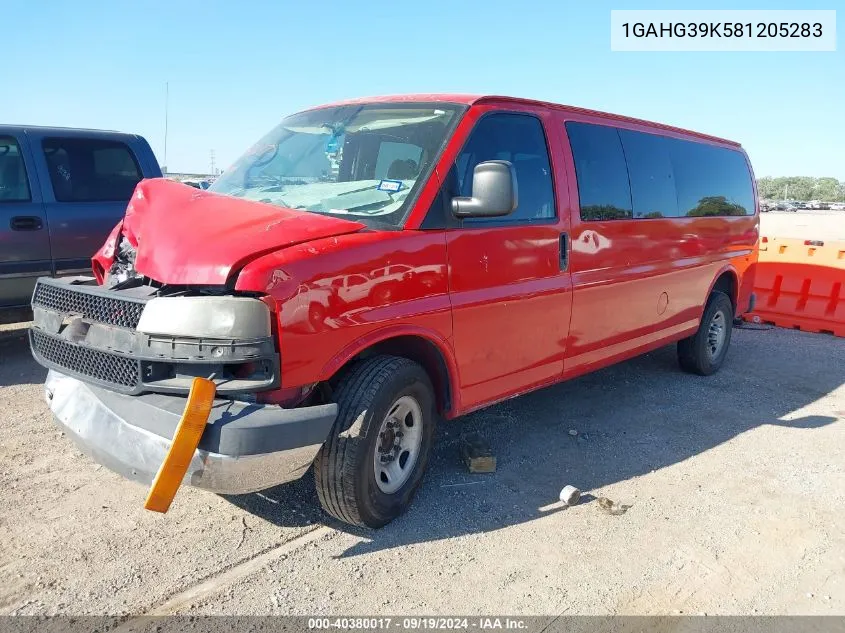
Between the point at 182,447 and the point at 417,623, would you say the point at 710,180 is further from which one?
the point at 182,447

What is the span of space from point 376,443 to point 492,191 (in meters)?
1.40

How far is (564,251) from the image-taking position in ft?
14.8

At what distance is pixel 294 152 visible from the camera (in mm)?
4312

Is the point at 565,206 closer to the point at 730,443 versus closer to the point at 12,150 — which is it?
the point at 730,443

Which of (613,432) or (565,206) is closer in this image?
(565,206)

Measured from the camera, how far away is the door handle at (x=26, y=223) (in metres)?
6.11

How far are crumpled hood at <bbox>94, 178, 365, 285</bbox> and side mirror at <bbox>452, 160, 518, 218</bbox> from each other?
64 centimetres

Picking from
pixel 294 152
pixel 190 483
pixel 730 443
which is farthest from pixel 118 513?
pixel 730 443

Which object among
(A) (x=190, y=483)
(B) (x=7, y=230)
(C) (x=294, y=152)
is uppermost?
(C) (x=294, y=152)

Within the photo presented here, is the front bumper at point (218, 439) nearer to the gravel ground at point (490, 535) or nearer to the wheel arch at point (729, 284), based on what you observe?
the gravel ground at point (490, 535)

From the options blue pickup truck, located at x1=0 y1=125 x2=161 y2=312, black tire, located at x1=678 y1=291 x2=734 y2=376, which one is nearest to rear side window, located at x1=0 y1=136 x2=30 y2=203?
blue pickup truck, located at x1=0 y1=125 x2=161 y2=312

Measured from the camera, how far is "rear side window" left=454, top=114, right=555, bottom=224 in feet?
12.7

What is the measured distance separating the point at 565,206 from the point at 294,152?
1.76 m

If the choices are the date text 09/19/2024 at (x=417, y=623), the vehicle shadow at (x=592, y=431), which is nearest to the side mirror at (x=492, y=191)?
the vehicle shadow at (x=592, y=431)
